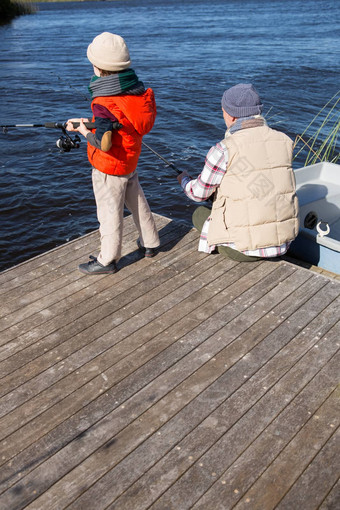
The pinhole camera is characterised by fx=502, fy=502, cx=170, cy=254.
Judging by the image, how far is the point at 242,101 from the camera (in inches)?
145

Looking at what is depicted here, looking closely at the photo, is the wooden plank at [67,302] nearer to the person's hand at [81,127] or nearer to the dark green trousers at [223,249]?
the dark green trousers at [223,249]

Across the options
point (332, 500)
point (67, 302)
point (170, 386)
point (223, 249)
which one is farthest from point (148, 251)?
point (332, 500)

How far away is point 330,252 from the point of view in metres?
4.57

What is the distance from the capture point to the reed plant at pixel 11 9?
108 ft

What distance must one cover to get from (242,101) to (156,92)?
11.0 metres

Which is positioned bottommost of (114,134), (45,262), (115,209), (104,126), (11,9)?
(11,9)

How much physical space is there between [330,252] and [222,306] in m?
1.37

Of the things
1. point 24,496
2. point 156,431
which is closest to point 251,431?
point 156,431

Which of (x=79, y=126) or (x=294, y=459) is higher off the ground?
(x=79, y=126)

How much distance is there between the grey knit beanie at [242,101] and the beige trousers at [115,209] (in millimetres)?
936

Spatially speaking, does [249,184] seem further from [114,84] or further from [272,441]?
[272,441]

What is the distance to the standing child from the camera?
3410 millimetres

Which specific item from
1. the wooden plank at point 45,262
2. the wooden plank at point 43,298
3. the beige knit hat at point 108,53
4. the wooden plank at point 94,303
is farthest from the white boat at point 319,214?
the beige knit hat at point 108,53

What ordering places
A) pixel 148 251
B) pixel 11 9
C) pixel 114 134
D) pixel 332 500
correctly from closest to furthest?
pixel 332 500
pixel 114 134
pixel 148 251
pixel 11 9
